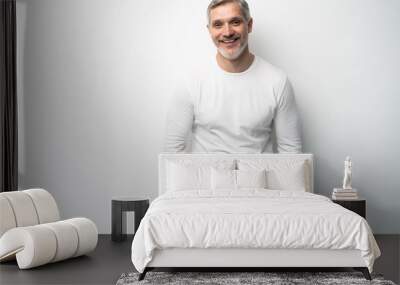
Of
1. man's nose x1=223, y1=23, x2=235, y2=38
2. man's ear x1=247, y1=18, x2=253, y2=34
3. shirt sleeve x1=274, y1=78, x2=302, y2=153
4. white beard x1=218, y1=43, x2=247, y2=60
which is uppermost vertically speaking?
man's ear x1=247, y1=18, x2=253, y2=34

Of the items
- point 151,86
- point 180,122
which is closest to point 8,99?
point 151,86

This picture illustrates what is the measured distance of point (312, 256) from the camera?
186 inches

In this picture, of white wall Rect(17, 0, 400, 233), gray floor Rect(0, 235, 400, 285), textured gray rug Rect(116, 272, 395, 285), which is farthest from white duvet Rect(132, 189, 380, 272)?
white wall Rect(17, 0, 400, 233)

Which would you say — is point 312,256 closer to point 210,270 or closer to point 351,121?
point 210,270

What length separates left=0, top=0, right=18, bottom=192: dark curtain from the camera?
6555 millimetres

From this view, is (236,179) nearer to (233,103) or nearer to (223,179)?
(223,179)

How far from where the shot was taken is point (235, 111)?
6.77 meters

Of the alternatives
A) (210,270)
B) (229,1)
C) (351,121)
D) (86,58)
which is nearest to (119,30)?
(86,58)

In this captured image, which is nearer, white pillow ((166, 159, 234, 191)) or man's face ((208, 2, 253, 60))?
white pillow ((166, 159, 234, 191))

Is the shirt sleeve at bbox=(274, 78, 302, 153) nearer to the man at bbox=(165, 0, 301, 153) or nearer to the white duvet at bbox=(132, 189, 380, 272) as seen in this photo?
the man at bbox=(165, 0, 301, 153)

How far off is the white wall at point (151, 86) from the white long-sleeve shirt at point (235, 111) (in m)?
0.20

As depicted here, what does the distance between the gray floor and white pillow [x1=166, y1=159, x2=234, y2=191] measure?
29.1 inches

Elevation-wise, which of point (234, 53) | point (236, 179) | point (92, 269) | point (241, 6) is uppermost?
point (241, 6)

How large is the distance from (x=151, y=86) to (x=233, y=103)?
2.93 ft
